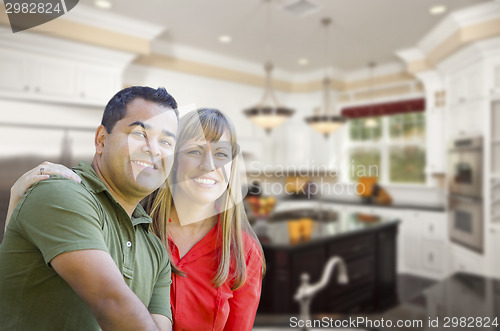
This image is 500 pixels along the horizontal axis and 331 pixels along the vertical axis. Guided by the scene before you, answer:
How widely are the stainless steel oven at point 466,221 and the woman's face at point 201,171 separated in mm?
2445

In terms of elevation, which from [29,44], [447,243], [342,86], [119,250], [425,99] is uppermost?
[342,86]

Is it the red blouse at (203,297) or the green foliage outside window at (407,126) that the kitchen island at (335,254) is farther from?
the green foliage outside window at (407,126)

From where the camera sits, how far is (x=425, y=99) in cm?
309

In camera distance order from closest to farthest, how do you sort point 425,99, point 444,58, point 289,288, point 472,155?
point 289,288 → point 472,155 → point 444,58 → point 425,99

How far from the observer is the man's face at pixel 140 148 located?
0.15 m

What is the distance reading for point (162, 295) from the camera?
0.61 feet

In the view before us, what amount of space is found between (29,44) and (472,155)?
2.57 m

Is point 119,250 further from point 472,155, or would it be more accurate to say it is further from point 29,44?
point 472,155

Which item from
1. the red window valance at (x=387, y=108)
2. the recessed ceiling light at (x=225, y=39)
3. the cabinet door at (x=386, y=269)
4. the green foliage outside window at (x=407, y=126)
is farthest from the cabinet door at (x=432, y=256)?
the recessed ceiling light at (x=225, y=39)

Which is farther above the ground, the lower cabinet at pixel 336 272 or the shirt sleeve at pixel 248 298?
the shirt sleeve at pixel 248 298

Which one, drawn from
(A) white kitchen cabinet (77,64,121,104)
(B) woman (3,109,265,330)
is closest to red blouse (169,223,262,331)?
(B) woman (3,109,265,330)

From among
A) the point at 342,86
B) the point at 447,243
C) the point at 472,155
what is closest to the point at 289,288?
the point at 472,155

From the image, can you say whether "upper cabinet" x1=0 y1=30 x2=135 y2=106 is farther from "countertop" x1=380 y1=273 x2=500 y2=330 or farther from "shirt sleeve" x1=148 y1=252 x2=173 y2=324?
"countertop" x1=380 y1=273 x2=500 y2=330

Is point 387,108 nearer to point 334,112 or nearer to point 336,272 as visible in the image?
point 334,112
